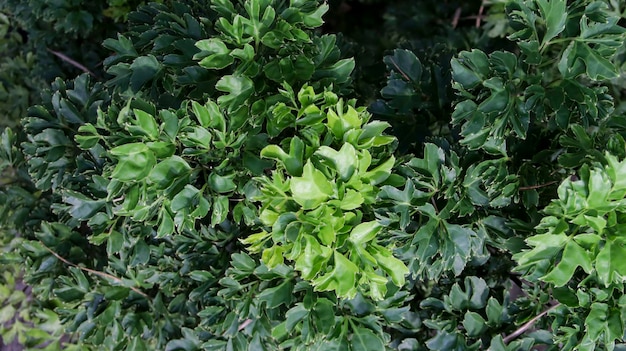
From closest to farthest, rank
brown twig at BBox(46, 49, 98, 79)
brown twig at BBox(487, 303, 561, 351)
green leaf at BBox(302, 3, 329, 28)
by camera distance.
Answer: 1. green leaf at BBox(302, 3, 329, 28)
2. brown twig at BBox(487, 303, 561, 351)
3. brown twig at BBox(46, 49, 98, 79)

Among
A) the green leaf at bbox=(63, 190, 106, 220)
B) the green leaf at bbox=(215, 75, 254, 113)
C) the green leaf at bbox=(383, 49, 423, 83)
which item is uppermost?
the green leaf at bbox=(215, 75, 254, 113)

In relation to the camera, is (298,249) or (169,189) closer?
(298,249)

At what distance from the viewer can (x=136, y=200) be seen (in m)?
1.08

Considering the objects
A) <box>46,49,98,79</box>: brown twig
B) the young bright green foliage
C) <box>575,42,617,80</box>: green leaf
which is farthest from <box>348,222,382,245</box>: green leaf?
<box>46,49,98,79</box>: brown twig

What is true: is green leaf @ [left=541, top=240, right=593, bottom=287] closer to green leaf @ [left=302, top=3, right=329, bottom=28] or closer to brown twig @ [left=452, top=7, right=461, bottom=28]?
green leaf @ [left=302, top=3, right=329, bottom=28]

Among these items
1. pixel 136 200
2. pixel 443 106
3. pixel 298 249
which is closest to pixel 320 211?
pixel 298 249

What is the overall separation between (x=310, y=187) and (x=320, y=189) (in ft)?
0.07

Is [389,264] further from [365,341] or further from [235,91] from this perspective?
[235,91]

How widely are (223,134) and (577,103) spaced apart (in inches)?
29.0

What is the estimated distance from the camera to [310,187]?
3.13ft

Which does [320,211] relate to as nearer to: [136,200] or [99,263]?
[136,200]

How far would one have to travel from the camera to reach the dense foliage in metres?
1.02

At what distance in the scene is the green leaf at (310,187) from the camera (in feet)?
3.11

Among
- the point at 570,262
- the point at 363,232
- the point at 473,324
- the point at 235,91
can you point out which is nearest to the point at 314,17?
the point at 235,91
